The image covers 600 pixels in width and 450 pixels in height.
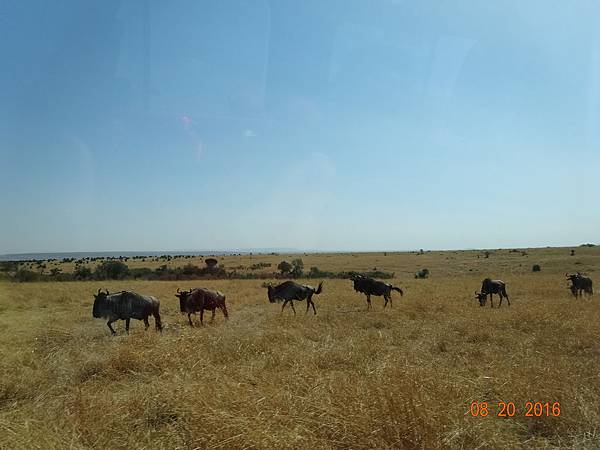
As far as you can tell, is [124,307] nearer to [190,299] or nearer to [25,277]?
[190,299]

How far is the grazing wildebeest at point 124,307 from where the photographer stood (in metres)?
12.8

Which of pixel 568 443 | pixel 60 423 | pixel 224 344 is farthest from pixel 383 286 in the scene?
pixel 60 423

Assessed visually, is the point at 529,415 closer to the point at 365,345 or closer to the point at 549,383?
the point at 549,383
